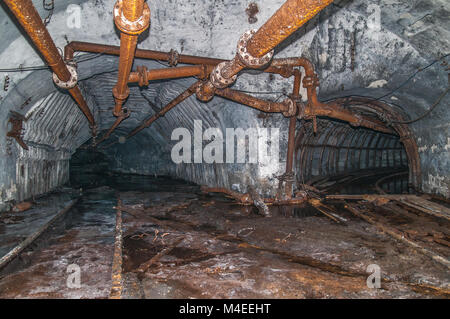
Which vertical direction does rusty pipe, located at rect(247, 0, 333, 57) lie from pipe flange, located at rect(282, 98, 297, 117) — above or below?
above

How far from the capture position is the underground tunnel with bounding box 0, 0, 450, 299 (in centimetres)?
338

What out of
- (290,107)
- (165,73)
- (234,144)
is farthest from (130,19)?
(234,144)

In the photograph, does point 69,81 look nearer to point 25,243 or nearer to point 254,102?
point 25,243

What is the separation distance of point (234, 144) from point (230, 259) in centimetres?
541

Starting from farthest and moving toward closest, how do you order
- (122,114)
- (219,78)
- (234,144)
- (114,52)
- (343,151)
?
(343,151) → (122,114) → (234,144) → (114,52) → (219,78)

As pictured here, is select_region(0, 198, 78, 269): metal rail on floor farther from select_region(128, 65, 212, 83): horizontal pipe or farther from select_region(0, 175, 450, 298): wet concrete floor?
select_region(128, 65, 212, 83): horizontal pipe

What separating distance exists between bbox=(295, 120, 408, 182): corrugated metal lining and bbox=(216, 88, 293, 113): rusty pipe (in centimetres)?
197

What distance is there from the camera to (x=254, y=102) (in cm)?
714

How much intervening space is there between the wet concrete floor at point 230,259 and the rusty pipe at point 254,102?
2.68 m

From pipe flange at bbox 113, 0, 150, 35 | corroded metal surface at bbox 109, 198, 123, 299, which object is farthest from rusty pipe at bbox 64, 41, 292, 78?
corroded metal surface at bbox 109, 198, 123, 299

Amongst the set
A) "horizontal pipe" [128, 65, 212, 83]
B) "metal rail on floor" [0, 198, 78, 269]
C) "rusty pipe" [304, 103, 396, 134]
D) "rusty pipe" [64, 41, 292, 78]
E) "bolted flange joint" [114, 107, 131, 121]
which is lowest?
"metal rail on floor" [0, 198, 78, 269]

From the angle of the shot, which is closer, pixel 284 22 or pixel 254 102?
pixel 284 22

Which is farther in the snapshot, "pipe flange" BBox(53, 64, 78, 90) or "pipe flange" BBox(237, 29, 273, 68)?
"pipe flange" BBox(53, 64, 78, 90)
